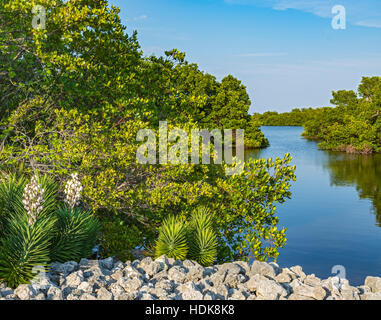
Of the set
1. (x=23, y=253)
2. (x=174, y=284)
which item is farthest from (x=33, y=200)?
(x=174, y=284)

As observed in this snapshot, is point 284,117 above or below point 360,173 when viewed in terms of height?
above

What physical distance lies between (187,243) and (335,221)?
20.1 m

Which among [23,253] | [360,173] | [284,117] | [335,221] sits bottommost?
[335,221]

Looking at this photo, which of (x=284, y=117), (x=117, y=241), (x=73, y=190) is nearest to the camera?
(x=73, y=190)

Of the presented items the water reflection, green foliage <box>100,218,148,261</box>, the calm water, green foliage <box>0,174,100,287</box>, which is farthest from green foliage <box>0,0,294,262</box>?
the water reflection

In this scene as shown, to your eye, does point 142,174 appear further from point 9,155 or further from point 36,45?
point 36,45

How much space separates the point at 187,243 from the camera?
8852 millimetres

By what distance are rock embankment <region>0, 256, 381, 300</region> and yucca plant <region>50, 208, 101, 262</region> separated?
0.34 metres

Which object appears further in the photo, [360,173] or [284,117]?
[284,117]

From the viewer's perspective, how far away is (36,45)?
10477mm

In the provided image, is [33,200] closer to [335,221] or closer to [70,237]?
[70,237]

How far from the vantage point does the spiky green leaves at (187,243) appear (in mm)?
8523

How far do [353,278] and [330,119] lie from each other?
62.1 metres
